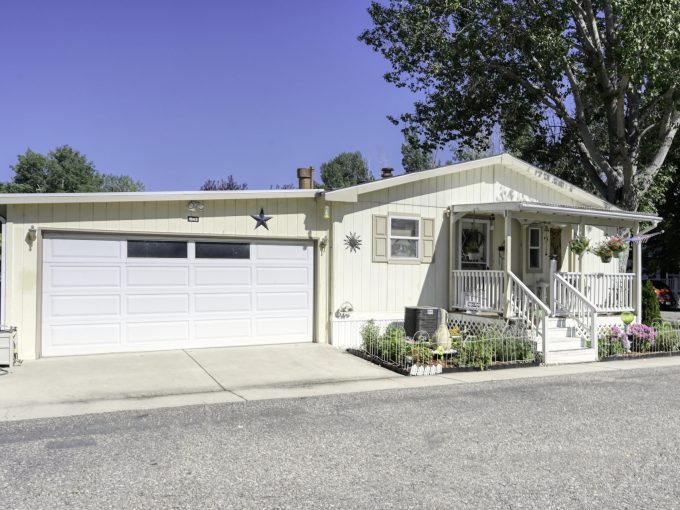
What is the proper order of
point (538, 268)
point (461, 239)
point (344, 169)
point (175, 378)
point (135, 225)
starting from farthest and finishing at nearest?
point (344, 169)
point (538, 268)
point (461, 239)
point (135, 225)
point (175, 378)

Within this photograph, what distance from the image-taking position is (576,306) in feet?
40.7

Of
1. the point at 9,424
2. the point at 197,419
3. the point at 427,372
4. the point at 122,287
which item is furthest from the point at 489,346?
the point at 9,424

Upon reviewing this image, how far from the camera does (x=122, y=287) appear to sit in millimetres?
10438

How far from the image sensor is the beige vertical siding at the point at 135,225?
380 inches

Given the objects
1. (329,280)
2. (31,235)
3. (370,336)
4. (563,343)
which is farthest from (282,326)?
(563,343)

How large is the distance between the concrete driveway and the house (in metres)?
0.65

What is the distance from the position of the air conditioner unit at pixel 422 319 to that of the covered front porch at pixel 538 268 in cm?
97

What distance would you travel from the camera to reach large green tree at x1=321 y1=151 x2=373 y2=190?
168ft

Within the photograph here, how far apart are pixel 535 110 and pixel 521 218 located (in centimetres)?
750

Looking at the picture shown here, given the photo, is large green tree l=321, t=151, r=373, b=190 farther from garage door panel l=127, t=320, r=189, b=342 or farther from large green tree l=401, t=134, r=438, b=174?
garage door panel l=127, t=320, r=189, b=342

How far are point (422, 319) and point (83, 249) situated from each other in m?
6.17

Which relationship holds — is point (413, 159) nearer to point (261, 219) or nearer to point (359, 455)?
point (261, 219)

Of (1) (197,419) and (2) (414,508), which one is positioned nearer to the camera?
(2) (414,508)

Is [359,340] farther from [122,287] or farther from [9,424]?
[9,424]
